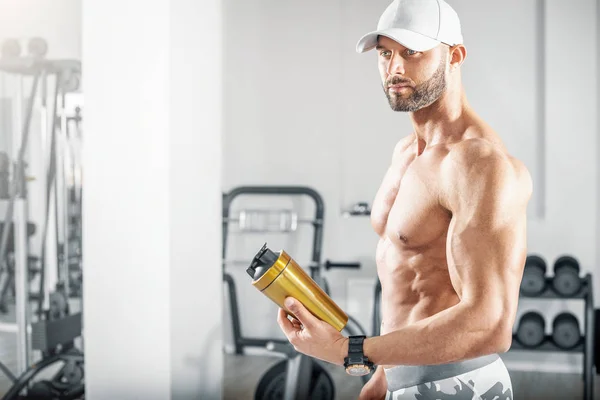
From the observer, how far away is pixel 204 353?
2789 millimetres

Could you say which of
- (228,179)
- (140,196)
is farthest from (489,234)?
(228,179)

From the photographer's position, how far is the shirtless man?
3.21ft

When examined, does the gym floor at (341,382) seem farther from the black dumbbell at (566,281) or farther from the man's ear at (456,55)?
the man's ear at (456,55)

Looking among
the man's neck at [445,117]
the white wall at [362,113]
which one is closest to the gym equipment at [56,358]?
the white wall at [362,113]

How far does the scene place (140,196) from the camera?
2.58 meters

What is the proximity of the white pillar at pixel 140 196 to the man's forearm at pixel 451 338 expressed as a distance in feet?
5.44

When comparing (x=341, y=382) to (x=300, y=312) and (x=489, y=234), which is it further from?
(x=489, y=234)

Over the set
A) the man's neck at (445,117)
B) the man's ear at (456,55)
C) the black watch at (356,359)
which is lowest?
the black watch at (356,359)

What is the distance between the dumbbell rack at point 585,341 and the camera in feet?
11.4

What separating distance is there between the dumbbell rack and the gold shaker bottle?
2.84 meters

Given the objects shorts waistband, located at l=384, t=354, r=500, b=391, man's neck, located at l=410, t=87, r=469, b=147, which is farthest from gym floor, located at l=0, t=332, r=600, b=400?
man's neck, located at l=410, t=87, r=469, b=147

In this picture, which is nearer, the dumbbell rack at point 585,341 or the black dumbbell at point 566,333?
the dumbbell rack at point 585,341

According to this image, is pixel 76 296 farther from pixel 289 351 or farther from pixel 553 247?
pixel 553 247

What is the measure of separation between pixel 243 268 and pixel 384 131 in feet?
4.38
